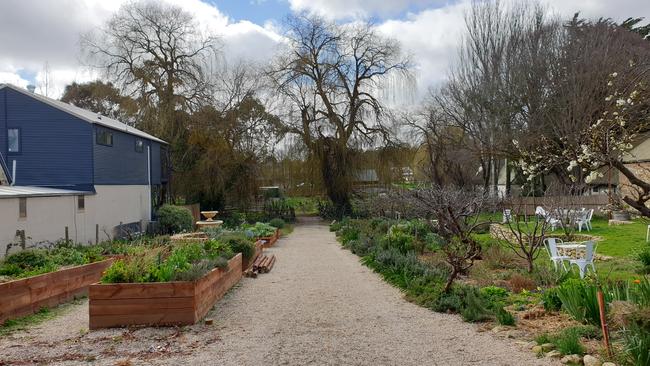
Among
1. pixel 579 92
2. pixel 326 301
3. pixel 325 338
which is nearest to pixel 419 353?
pixel 325 338

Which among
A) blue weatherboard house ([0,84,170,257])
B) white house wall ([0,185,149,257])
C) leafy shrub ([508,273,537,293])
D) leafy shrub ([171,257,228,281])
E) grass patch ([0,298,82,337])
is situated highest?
blue weatherboard house ([0,84,170,257])

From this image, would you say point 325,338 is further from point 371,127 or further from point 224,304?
point 371,127

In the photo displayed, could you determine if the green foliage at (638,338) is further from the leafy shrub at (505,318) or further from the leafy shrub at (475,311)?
the leafy shrub at (475,311)

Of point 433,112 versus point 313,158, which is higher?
point 433,112

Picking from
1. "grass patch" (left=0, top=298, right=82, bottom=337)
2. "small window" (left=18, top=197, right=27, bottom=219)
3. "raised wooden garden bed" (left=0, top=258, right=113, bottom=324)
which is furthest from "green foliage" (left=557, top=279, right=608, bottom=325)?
"small window" (left=18, top=197, right=27, bottom=219)

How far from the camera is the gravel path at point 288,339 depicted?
5.87 m

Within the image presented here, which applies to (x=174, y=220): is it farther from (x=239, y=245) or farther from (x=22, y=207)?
(x=239, y=245)

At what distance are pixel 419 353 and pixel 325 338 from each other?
1229 millimetres

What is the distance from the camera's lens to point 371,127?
3762 cm

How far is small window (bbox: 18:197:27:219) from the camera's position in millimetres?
16109

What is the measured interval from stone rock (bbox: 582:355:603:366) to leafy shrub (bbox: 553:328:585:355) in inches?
7.8

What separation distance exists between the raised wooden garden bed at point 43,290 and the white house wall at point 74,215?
5518 millimetres

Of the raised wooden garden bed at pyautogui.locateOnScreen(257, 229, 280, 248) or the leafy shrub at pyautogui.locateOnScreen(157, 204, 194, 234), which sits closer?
the raised wooden garden bed at pyautogui.locateOnScreen(257, 229, 280, 248)

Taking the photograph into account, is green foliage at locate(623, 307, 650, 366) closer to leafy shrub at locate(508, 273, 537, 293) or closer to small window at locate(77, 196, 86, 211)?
leafy shrub at locate(508, 273, 537, 293)
